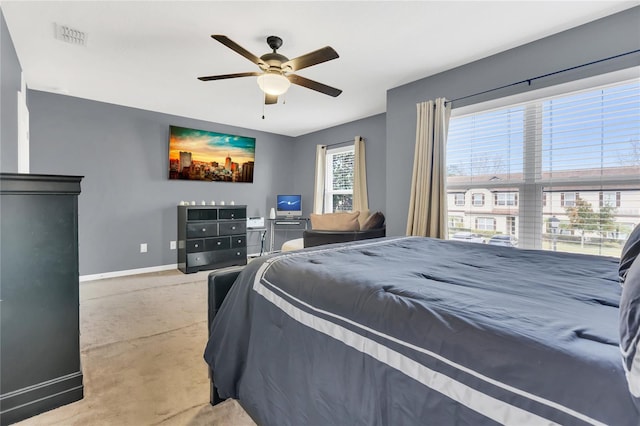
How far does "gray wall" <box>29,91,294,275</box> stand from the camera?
12.7 feet

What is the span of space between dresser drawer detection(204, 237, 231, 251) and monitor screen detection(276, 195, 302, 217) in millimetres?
1281

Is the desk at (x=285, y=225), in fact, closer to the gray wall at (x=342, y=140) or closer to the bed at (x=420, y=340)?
the gray wall at (x=342, y=140)

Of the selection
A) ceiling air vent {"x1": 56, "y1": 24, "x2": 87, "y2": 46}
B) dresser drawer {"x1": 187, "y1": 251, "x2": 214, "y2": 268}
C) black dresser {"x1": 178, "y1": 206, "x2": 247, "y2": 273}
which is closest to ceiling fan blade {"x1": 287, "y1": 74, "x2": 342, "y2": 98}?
ceiling air vent {"x1": 56, "y1": 24, "x2": 87, "y2": 46}

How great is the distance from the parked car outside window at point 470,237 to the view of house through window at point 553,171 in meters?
0.02

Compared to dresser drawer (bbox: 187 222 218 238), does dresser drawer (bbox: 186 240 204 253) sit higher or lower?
lower

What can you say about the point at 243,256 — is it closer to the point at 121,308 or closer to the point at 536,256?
the point at 121,308

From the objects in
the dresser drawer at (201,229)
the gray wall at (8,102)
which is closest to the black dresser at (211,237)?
the dresser drawer at (201,229)

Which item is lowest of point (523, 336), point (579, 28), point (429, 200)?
point (523, 336)

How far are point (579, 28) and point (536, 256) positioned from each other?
→ 1.97 metres

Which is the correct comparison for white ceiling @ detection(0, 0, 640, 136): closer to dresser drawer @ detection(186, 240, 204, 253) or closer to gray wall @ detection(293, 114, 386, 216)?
gray wall @ detection(293, 114, 386, 216)

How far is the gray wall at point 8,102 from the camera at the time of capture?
2.14 m

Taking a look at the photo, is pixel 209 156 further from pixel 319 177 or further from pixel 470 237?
pixel 470 237

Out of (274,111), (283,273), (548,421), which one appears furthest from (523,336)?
(274,111)

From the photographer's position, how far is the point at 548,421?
0.55 metres
